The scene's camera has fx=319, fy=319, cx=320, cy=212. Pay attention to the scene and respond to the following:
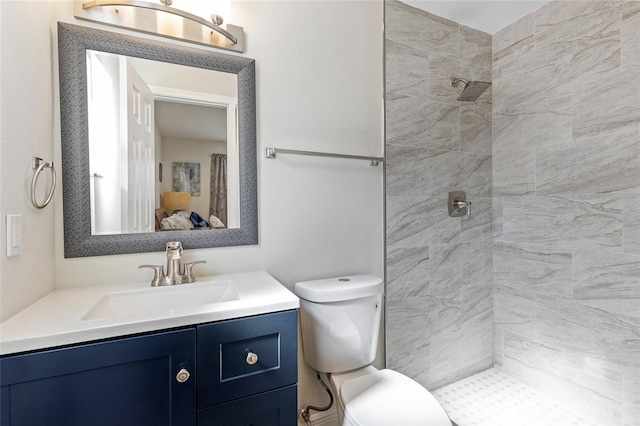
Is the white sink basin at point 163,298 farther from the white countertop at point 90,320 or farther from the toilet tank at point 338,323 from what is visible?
the toilet tank at point 338,323

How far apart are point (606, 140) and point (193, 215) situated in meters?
2.07

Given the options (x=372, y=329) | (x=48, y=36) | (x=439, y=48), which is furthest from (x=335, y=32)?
(x=372, y=329)

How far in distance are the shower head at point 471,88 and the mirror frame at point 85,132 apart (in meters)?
1.22

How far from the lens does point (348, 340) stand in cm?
139

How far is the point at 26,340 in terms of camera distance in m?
0.73

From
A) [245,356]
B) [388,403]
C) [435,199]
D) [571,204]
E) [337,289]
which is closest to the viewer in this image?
[245,356]

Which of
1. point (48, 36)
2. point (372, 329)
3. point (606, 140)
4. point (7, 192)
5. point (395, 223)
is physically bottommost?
point (372, 329)

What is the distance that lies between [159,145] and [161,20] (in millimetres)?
501

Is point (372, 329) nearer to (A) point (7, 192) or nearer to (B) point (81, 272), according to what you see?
(B) point (81, 272)

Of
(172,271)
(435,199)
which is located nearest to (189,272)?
(172,271)

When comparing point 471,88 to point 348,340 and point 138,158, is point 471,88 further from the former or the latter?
point 138,158

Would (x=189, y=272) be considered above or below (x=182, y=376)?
above

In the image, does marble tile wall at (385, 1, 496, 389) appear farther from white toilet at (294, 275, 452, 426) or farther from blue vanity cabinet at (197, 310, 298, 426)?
blue vanity cabinet at (197, 310, 298, 426)

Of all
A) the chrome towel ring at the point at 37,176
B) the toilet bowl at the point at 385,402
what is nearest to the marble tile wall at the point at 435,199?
the toilet bowl at the point at 385,402
